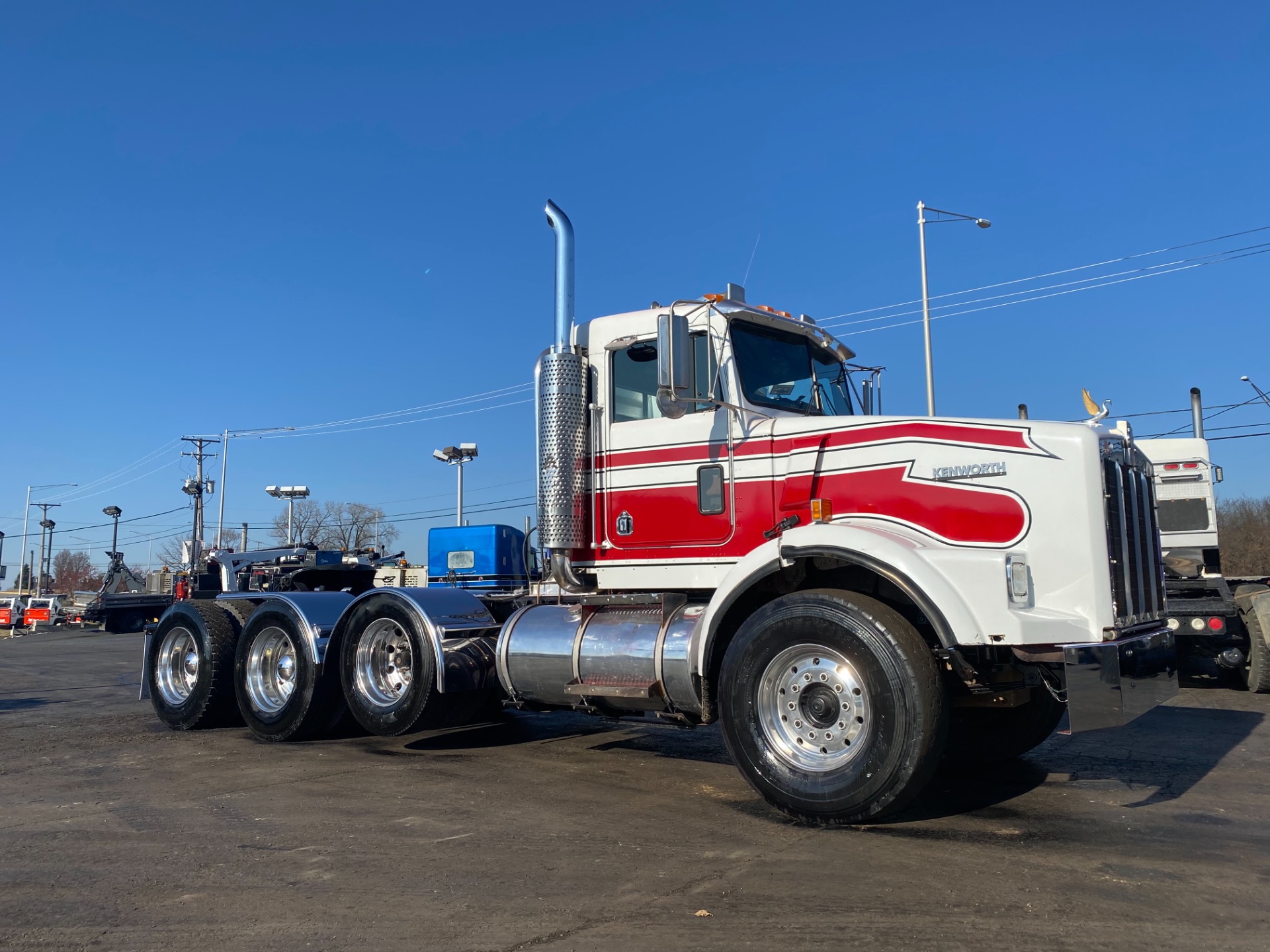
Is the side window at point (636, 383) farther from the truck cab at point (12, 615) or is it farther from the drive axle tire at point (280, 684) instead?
the truck cab at point (12, 615)

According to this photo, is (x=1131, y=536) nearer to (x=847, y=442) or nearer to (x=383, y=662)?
(x=847, y=442)

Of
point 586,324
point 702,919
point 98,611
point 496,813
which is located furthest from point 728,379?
point 98,611

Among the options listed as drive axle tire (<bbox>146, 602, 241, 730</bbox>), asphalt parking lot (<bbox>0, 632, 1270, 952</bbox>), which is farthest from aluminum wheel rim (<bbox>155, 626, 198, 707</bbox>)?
asphalt parking lot (<bbox>0, 632, 1270, 952</bbox>)

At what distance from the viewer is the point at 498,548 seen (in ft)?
32.1

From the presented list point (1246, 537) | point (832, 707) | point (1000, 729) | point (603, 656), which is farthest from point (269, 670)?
point (1246, 537)

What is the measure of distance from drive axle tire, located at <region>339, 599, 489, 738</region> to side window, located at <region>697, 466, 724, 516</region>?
2640 mm

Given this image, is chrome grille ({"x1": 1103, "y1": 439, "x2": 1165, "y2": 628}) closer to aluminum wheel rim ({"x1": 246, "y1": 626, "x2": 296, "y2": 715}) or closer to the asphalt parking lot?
the asphalt parking lot

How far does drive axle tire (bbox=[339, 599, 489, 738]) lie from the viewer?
8.28 meters

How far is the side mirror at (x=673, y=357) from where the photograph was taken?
6688mm

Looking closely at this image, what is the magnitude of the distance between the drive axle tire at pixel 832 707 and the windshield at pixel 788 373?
1.94 metres

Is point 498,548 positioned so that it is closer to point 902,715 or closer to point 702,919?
point 902,715

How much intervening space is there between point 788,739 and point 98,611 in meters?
39.9

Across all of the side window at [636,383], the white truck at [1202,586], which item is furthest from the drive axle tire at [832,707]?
the white truck at [1202,586]

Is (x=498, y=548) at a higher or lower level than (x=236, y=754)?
higher
